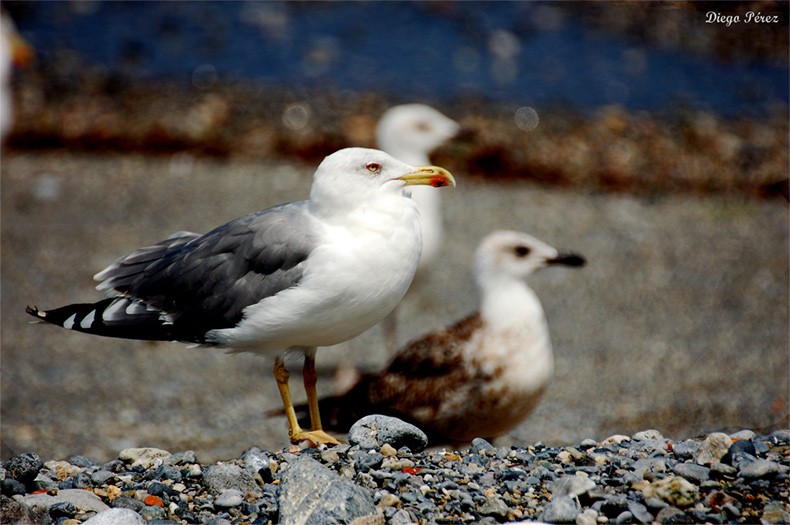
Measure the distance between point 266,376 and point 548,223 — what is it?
3.09m

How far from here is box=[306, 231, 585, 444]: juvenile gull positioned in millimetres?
4148

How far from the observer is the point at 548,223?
7930 mm

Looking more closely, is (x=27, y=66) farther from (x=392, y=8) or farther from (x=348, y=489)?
(x=348, y=489)

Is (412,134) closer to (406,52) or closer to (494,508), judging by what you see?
(494,508)

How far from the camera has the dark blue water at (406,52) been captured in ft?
34.3

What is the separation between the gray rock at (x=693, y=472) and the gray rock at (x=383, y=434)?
0.93 m

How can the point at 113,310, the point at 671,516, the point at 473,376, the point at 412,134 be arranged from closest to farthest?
the point at 671,516, the point at 113,310, the point at 473,376, the point at 412,134

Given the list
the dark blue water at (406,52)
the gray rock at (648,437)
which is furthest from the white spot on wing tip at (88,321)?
the dark blue water at (406,52)

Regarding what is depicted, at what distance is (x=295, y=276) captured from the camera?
3373 mm

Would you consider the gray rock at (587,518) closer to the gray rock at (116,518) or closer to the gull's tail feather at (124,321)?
the gray rock at (116,518)

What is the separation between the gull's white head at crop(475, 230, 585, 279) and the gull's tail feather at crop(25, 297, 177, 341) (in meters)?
1.62

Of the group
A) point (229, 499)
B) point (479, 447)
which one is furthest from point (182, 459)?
point (479, 447)

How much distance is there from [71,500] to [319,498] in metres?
0.81

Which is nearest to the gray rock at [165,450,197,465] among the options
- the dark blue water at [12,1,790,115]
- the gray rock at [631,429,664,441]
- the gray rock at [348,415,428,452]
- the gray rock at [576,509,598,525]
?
the gray rock at [348,415,428,452]
